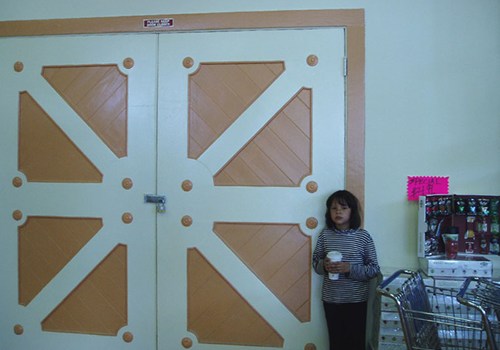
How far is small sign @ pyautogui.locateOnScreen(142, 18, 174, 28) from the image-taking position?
2.57 m

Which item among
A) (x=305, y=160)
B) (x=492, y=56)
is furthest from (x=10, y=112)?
(x=492, y=56)

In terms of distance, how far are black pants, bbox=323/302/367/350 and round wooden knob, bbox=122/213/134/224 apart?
1.35m

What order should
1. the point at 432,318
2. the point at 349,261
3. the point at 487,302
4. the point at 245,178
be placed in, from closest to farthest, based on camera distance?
the point at 487,302, the point at 432,318, the point at 349,261, the point at 245,178

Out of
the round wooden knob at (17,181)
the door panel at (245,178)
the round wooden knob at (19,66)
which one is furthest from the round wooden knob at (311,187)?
the round wooden knob at (19,66)

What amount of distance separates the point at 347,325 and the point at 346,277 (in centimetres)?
29

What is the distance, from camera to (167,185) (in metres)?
2.57

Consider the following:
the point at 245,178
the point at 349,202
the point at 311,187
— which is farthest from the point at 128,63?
the point at 349,202

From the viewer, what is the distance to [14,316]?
2738 millimetres

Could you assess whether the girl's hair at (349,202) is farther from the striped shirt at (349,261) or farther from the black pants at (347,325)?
the black pants at (347,325)

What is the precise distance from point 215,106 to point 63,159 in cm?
110

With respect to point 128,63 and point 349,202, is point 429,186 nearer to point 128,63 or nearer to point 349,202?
point 349,202

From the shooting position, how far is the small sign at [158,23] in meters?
2.57

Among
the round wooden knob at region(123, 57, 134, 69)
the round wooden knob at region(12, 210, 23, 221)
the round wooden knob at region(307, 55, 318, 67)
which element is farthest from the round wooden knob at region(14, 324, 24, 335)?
the round wooden knob at region(307, 55, 318, 67)

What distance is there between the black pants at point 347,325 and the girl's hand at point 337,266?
0.27 m
